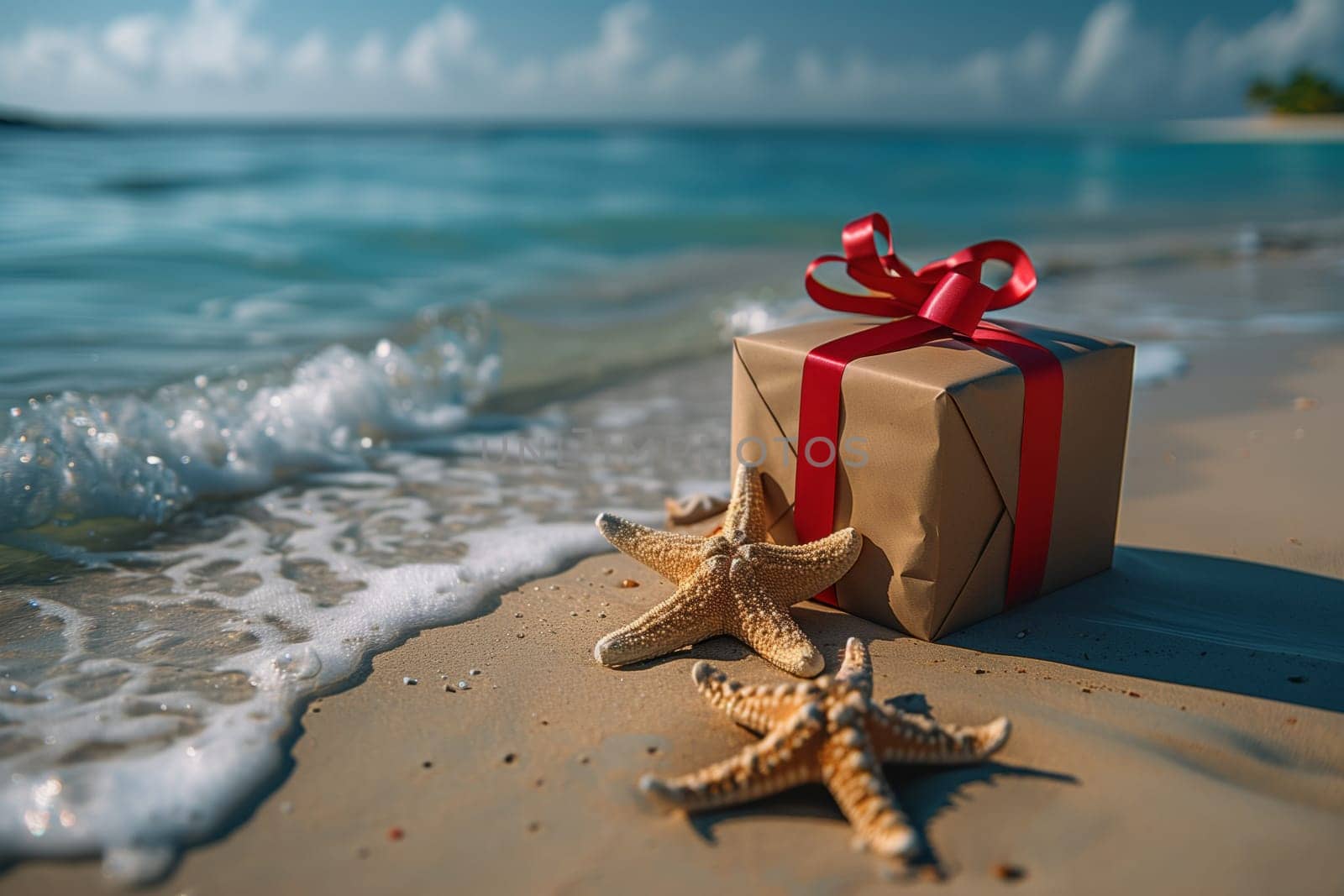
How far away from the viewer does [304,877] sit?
1864 millimetres

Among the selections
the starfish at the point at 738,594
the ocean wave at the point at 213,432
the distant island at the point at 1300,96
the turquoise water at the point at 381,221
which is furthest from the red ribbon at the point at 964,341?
the distant island at the point at 1300,96

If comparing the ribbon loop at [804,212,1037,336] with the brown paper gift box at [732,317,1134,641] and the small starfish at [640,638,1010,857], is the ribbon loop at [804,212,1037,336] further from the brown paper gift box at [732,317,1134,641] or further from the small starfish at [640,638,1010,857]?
the small starfish at [640,638,1010,857]

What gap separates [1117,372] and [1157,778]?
3.81 ft

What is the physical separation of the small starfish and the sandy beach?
6 centimetres

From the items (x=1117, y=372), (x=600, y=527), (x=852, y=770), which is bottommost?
(x=852, y=770)

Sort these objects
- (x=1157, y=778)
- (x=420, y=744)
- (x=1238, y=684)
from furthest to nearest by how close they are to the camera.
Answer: (x=1238, y=684) → (x=420, y=744) → (x=1157, y=778)

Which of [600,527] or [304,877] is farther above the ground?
[600,527]

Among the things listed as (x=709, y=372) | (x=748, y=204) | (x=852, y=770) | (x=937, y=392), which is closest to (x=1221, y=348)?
(x=709, y=372)

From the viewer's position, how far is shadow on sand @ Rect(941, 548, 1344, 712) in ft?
8.22

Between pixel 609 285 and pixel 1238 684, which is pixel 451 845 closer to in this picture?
pixel 1238 684

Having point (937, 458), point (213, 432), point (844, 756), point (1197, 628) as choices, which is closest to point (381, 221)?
point (213, 432)

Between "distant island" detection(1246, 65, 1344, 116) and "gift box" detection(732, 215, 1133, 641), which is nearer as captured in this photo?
"gift box" detection(732, 215, 1133, 641)

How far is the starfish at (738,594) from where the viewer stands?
2.58 metres

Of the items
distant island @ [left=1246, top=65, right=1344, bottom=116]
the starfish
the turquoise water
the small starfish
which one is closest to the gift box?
the starfish
